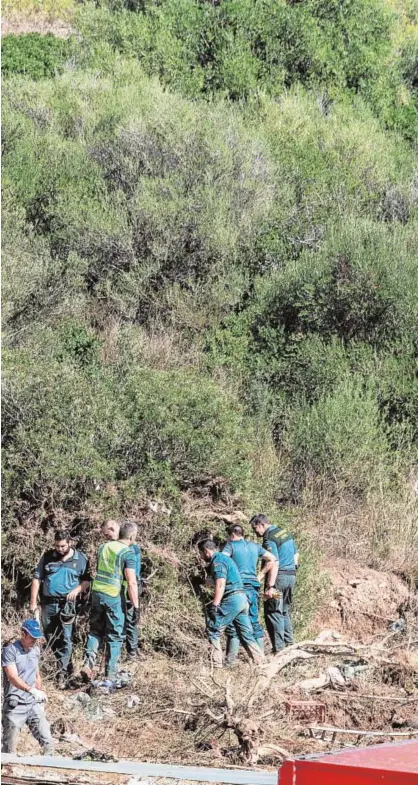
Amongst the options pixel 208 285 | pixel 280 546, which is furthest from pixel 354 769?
pixel 208 285

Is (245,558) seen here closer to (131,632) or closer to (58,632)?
(131,632)

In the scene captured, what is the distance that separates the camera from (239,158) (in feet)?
80.9

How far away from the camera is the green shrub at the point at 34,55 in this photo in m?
32.1

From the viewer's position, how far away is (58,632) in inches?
456

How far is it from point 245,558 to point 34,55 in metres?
25.0

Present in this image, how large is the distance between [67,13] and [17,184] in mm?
21299

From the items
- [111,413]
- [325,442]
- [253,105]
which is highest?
[253,105]

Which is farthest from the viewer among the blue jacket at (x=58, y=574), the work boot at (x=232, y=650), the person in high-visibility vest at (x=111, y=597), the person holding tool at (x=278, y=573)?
the person holding tool at (x=278, y=573)

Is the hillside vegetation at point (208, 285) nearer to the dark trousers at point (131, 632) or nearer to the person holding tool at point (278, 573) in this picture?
the dark trousers at point (131, 632)

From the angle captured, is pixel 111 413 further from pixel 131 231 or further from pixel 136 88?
pixel 136 88

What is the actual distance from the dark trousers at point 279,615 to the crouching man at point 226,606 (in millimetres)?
545

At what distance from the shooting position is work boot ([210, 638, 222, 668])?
11.4m

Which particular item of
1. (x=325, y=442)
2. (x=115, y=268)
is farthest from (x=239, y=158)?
(x=325, y=442)

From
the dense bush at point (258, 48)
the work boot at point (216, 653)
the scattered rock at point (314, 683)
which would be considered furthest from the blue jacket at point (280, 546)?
the dense bush at point (258, 48)
